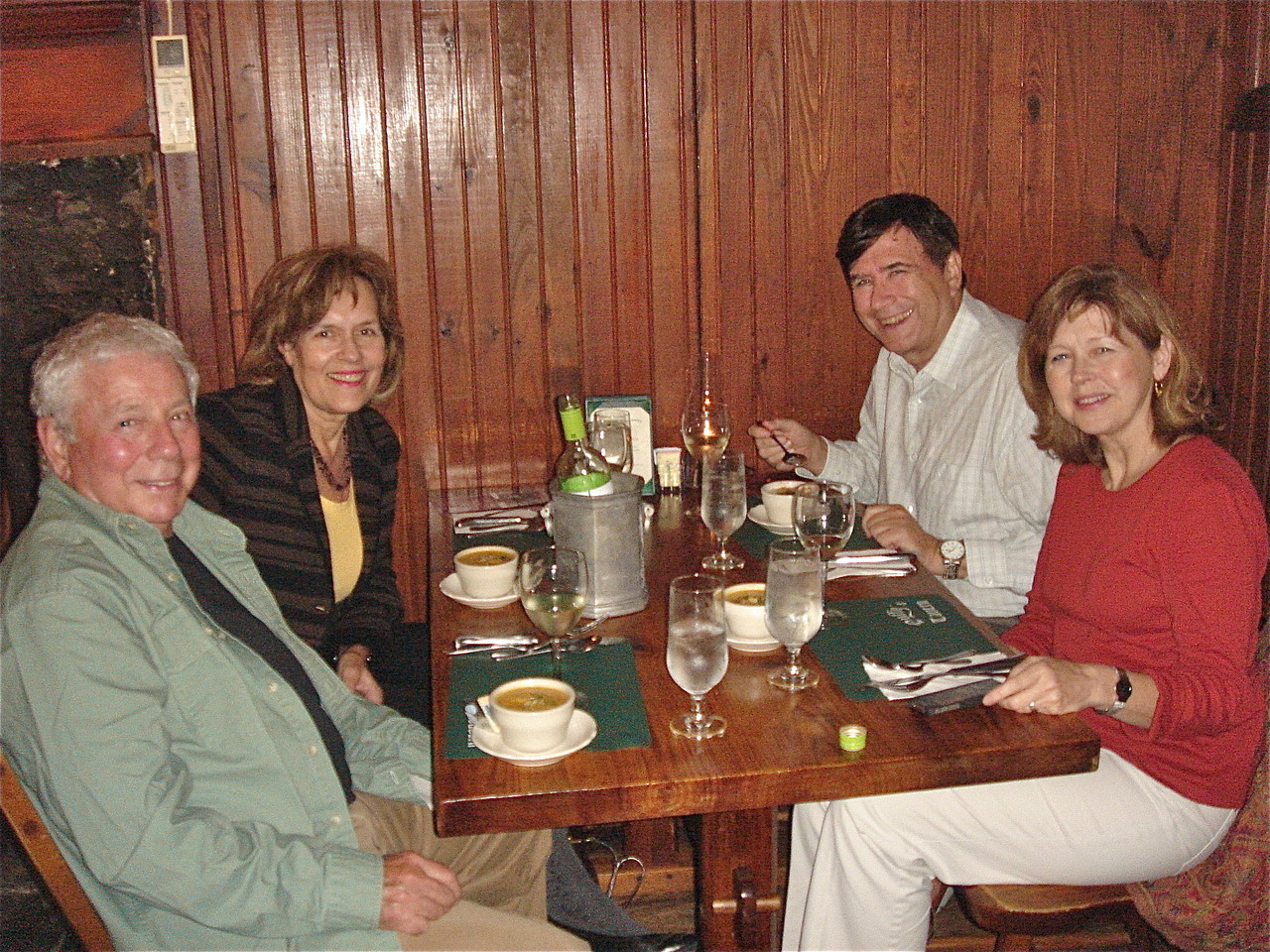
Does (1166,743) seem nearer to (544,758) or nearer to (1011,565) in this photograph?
(1011,565)

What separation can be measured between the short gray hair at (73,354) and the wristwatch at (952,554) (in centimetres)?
147

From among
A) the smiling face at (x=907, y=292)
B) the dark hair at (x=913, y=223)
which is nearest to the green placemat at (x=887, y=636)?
the smiling face at (x=907, y=292)

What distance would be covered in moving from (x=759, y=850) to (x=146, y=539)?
984mm

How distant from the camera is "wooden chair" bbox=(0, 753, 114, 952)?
126cm

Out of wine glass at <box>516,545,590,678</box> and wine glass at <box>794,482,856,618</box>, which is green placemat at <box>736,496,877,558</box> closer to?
wine glass at <box>794,482,856,618</box>

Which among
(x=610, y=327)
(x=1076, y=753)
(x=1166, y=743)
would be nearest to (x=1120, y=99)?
(x=610, y=327)

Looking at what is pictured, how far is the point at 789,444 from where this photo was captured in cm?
279

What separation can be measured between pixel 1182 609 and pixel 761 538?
2.77ft

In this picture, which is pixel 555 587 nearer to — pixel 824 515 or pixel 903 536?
pixel 824 515

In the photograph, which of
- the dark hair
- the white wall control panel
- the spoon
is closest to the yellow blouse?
the spoon

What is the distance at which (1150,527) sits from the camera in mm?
1722

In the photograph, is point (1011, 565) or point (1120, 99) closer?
point (1011, 565)

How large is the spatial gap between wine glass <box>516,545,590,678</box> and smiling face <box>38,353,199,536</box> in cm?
51

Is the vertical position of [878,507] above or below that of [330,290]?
below
